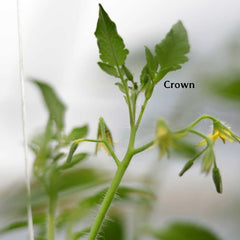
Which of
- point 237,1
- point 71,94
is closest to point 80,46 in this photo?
point 71,94

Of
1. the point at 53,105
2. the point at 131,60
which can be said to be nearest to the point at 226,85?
the point at 131,60

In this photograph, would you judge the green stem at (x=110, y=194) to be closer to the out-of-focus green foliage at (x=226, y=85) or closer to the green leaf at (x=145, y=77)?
the green leaf at (x=145, y=77)

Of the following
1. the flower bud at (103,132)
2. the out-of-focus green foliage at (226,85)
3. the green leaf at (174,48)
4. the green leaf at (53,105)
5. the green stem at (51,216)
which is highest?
the out-of-focus green foliage at (226,85)

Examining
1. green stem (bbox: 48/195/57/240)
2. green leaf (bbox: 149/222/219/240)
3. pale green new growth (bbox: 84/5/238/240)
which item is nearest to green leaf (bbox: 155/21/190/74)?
pale green new growth (bbox: 84/5/238/240)

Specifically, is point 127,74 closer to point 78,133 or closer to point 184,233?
point 78,133

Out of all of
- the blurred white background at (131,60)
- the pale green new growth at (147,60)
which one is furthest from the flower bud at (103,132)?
the blurred white background at (131,60)

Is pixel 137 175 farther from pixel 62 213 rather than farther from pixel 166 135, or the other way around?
pixel 166 135
